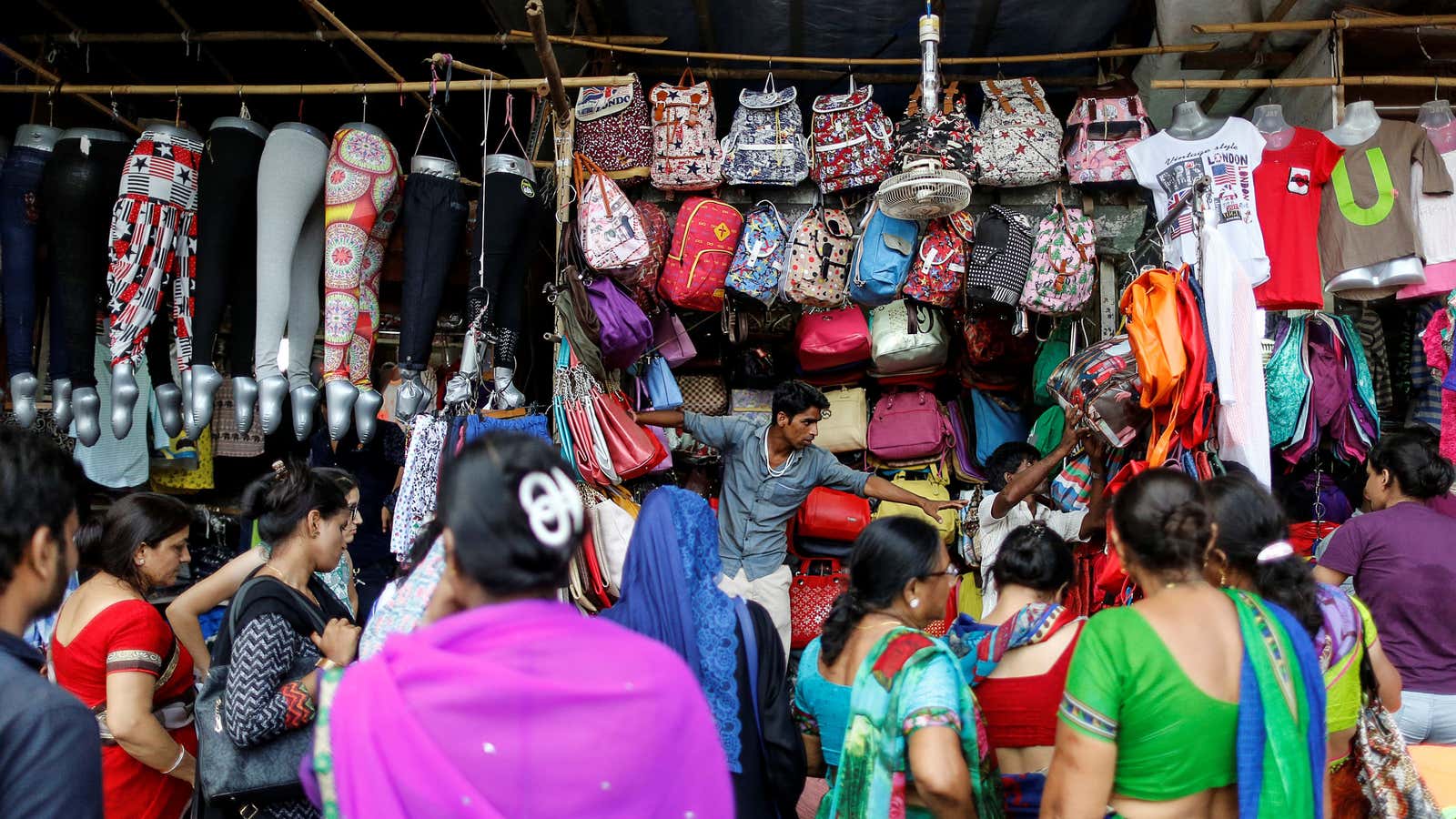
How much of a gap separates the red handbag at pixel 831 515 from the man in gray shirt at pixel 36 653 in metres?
3.96

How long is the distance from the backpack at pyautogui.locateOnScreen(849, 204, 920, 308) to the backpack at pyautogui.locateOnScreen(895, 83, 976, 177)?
28cm

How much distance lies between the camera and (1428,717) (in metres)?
3.35

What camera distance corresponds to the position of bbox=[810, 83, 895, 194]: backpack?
4918mm

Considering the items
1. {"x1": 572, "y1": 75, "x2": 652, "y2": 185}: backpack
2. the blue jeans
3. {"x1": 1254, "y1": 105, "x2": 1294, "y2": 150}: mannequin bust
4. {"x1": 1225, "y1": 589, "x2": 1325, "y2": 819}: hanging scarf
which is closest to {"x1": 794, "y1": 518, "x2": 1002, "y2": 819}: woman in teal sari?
{"x1": 1225, "y1": 589, "x2": 1325, "y2": 819}: hanging scarf

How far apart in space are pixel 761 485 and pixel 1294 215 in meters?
2.64

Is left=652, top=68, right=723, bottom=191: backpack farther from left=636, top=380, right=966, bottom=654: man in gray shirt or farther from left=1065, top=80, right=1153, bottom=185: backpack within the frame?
left=1065, top=80, right=1153, bottom=185: backpack

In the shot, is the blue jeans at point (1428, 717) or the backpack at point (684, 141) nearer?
the blue jeans at point (1428, 717)

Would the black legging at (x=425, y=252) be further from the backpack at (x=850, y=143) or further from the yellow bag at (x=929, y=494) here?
the yellow bag at (x=929, y=494)

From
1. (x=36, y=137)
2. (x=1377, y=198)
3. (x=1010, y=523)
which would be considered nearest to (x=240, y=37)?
(x=36, y=137)

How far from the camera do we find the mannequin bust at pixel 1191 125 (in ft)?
15.4

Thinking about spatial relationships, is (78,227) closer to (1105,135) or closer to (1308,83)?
(1105,135)

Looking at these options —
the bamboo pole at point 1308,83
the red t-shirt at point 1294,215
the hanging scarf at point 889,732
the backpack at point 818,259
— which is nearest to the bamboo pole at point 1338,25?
the bamboo pole at point 1308,83

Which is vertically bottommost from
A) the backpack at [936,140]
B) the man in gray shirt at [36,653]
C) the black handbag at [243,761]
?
the black handbag at [243,761]

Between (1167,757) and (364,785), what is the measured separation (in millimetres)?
1419
